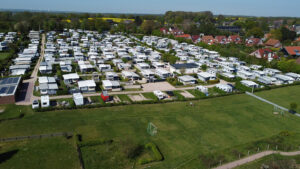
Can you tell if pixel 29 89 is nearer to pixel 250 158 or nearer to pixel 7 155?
pixel 7 155

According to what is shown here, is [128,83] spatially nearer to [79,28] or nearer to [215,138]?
[215,138]

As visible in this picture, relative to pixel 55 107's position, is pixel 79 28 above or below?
above

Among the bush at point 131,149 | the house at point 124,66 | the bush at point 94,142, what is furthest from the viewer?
the house at point 124,66

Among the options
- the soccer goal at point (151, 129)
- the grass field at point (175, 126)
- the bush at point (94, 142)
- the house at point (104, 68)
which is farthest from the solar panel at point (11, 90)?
the soccer goal at point (151, 129)

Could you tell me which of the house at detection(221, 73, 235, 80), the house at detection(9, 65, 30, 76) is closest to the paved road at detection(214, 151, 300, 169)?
the house at detection(221, 73, 235, 80)

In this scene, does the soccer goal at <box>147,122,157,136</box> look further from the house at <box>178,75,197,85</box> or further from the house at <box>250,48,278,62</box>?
the house at <box>250,48,278,62</box>

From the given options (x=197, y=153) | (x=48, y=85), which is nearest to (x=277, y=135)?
(x=197, y=153)

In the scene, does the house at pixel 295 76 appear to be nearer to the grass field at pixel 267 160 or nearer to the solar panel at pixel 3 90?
the grass field at pixel 267 160
